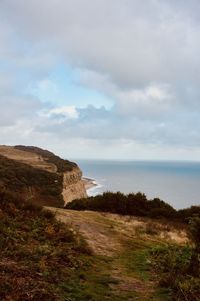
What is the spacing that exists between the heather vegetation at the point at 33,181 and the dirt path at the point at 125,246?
2646 centimetres

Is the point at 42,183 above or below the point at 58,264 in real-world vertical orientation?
above

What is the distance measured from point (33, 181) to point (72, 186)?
1099 centimetres

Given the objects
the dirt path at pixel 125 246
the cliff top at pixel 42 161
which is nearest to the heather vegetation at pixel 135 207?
the dirt path at pixel 125 246

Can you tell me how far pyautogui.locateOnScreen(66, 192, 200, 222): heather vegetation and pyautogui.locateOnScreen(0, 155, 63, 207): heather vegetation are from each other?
20.1 m

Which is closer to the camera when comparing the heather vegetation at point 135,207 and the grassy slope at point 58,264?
the grassy slope at point 58,264

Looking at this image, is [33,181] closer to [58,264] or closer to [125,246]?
[125,246]

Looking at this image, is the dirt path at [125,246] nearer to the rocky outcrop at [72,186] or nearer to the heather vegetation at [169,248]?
the heather vegetation at [169,248]

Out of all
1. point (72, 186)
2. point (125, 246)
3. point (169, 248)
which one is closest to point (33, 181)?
point (72, 186)

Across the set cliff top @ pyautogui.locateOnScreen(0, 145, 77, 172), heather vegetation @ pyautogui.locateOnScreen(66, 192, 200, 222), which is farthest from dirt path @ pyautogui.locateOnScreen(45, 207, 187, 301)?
cliff top @ pyautogui.locateOnScreen(0, 145, 77, 172)

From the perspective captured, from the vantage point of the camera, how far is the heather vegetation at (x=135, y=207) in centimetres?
2789

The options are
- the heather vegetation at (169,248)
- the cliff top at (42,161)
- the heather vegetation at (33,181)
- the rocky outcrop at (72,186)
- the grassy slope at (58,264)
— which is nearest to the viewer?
the grassy slope at (58,264)

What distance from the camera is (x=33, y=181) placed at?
57.3 metres

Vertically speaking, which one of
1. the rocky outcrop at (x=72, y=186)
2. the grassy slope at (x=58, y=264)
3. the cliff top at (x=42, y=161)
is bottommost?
the grassy slope at (x=58, y=264)

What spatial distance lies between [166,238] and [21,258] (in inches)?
420
